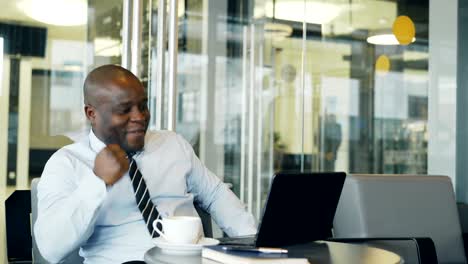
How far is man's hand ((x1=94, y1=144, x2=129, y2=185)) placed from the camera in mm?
2285

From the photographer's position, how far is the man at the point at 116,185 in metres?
2.29

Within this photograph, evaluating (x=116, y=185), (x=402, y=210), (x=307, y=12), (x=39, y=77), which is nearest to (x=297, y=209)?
(x=116, y=185)

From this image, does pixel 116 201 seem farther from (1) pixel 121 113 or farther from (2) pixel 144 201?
(1) pixel 121 113

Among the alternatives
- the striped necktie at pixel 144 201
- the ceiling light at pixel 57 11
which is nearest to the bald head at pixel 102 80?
the striped necktie at pixel 144 201

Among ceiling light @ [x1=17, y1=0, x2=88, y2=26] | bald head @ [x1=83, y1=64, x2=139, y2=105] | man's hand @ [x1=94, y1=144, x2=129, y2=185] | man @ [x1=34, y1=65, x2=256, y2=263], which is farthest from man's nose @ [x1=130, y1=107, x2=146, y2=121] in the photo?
ceiling light @ [x1=17, y1=0, x2=88, y2=26]

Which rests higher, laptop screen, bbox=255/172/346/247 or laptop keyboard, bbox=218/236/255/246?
laptop screen, bbox=255/172/346/247

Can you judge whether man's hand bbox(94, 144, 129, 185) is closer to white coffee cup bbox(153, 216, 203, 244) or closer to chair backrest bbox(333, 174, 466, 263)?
white coffee cup bbox(153, 216, 203, 244)

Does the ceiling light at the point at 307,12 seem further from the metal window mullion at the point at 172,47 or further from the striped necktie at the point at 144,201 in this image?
the striped necktie at the point at 144,201

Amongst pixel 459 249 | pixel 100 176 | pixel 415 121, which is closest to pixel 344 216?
pixel 459 249

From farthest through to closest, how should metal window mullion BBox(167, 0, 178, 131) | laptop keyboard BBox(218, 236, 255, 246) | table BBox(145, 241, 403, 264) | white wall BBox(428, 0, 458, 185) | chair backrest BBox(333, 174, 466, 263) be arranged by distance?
white wall BBox(428, 0, 458, 185)
metal window mullion BBox(167, 0, 178, 131)
chair backrest BBox(333, 174, 466, 263)
laptop keyboard BBox(218, 236, 255, 246)
table BBox(145, 241, 403, 264)

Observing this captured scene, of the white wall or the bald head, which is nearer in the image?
the bald head

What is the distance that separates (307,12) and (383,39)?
732mm

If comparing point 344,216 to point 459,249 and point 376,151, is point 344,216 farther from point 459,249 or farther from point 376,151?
point 376,151

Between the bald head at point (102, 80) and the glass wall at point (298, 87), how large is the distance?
341cm
